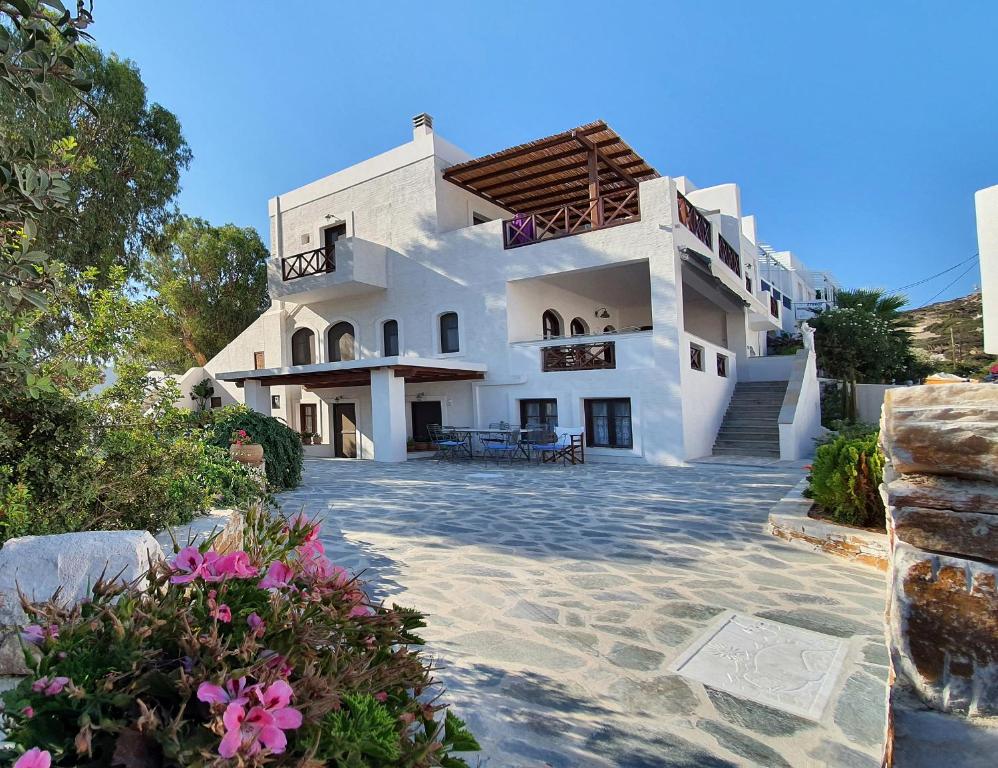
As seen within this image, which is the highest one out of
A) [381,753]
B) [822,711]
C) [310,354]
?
[310,354]

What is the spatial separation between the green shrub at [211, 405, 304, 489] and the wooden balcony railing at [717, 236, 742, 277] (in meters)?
13.0

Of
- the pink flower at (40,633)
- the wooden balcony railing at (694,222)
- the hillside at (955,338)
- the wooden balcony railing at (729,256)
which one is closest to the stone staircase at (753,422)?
the wooden balcony railing at (729,256)

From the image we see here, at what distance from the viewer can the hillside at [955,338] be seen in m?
25.6

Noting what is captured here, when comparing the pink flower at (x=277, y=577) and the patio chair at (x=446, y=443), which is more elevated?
the pink flower at (x=277, y=577)

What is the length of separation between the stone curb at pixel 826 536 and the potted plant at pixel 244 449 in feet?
21.7

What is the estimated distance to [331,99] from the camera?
62.0 feet

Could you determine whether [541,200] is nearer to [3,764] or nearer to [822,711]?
[822,711]

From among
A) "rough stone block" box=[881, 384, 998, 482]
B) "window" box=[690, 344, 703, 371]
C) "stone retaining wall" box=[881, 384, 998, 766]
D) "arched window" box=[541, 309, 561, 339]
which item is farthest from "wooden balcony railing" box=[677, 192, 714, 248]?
"stone retaining wall" box=[881, 384, 998, 766]

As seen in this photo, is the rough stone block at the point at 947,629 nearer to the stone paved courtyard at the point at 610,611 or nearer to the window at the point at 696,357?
the stone paved courtyard at the point at 610,611

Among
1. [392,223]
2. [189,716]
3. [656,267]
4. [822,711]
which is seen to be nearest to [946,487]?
[822,711]

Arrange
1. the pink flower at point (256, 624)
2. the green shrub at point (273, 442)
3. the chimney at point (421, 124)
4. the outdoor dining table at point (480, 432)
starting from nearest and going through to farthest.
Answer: the pink flower at point (256, 624)
the green shrub at point (273, 442)
the outdoor dining table at point (480, 432)
the chimney at point (421, 124)

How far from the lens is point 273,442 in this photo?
916 cm

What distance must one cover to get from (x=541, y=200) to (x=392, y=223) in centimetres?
497

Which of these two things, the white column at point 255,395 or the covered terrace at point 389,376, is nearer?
the covered terrace at point 389,376
